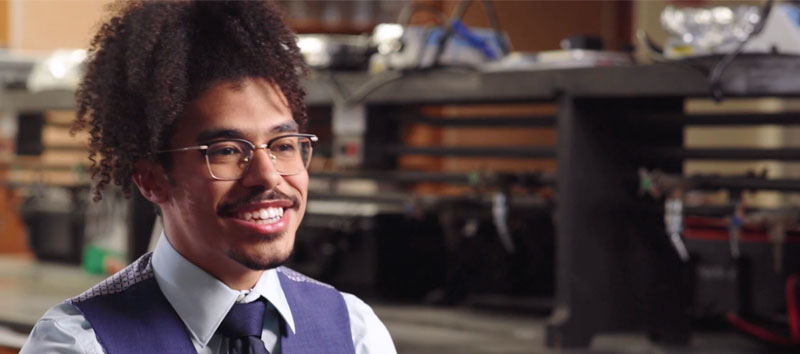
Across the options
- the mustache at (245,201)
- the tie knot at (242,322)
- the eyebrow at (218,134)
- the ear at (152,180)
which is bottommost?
the tie knot at (242,322)

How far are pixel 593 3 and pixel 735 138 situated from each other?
2.49 feet

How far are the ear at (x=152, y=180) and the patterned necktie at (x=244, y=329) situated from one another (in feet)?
0.37

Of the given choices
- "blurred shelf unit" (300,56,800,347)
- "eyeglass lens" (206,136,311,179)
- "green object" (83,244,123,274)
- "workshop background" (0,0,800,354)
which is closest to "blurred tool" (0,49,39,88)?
"workshop background" (0,0,800,354)

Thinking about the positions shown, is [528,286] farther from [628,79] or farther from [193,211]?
[193,211]

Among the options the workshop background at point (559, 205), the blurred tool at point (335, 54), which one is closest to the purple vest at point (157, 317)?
the workshop background at point (559, 205)

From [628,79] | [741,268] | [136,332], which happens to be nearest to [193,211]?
[136,332]

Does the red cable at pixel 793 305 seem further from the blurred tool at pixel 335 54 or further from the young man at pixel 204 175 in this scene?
the young man at pixel 204 175

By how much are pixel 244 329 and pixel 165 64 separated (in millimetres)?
215

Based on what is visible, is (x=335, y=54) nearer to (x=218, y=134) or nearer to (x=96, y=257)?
(x=96, y=257)

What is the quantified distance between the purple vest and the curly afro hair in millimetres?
101

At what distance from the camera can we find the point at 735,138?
493cm

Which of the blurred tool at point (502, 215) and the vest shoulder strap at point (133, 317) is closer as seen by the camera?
the vest shoulder strap at point (133, 317)

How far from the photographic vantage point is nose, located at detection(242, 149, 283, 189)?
3.24 feet

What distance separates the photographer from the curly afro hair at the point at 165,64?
3.29ft
